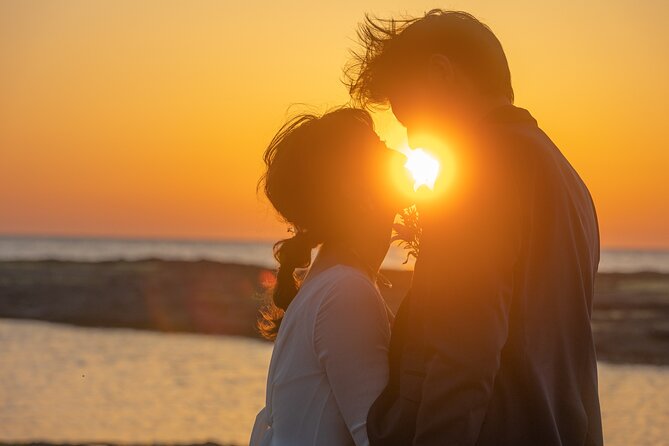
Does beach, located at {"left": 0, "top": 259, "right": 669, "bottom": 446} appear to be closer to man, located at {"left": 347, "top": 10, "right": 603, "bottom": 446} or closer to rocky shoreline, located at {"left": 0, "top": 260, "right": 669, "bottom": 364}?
rocky shoreline, located at {"left": 0, "top": 260, "right": 669, "bottom": 364}

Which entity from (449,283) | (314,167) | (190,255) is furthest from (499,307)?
(190,255)

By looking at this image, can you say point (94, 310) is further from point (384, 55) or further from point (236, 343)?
point (384, 55)

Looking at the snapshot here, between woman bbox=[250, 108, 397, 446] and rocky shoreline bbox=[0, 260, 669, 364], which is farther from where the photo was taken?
rocky shoreline bbox=[0, 260, 669, 364]

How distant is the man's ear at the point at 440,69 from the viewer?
2738 mm

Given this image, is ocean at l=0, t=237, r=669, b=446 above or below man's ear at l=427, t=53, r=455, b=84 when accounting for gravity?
below

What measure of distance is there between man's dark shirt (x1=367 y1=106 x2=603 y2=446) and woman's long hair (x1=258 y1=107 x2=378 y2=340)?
0.64m

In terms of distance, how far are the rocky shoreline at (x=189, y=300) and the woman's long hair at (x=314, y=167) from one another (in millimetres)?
11476

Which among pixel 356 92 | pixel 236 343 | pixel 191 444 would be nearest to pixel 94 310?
pixel 236 343

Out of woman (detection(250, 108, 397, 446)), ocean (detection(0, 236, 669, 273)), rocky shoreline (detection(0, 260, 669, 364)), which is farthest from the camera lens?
ocean (detection(0, 236, 669, 273))

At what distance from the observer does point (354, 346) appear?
2.82 metres

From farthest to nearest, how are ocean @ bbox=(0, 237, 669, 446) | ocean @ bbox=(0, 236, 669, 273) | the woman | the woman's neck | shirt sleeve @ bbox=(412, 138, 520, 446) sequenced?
ocean @ bbox=(0, 236, 669, 273) < ocean @ bbox=(0, 237, 669, 446) < the woman's neck < the woman < shirt sleeve @ bbox=(412, 138, 520, 446)

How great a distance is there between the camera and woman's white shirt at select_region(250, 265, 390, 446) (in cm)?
278

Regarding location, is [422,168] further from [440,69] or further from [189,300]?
[189,300]

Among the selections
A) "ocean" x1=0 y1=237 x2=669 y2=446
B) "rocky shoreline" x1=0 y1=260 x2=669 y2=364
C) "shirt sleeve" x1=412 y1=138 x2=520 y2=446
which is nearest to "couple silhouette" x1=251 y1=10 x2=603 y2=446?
"shirt sleeve" x1=412 y1=138 x2=520 y2=446
